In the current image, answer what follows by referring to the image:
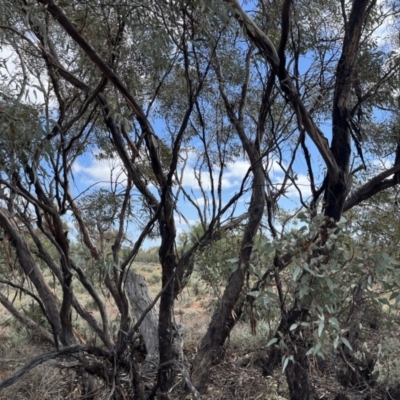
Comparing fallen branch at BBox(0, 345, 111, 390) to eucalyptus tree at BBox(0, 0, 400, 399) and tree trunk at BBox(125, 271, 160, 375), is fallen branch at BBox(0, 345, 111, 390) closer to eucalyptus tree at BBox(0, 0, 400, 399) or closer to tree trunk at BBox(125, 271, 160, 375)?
eucalyptus tree at BBox(0, 0, 400, 399)

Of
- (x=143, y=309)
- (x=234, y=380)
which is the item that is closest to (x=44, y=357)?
(x=234, y=380)

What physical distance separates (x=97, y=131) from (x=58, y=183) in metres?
1.90

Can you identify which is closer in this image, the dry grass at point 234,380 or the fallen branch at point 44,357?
the fallen branch at point 44,357

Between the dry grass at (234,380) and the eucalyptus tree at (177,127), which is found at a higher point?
the eucalyptus tree at (177,127)

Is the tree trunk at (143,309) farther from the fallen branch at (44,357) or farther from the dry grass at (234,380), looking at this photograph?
the fallen branch at (44,357)

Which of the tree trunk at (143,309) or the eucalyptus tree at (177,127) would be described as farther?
the tree trunk at (143,309)

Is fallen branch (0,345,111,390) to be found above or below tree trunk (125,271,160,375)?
below

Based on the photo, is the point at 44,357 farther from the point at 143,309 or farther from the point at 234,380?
the point at 143,309

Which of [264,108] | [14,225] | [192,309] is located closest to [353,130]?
[264,108]

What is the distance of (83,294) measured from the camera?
1310cm

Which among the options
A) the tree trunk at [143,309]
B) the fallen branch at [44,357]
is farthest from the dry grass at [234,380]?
the tree trunk at [143,309]

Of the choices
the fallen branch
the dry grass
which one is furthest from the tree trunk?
the fallen branch

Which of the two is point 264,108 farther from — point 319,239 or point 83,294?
point 83,294

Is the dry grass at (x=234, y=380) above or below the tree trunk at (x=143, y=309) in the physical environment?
below
